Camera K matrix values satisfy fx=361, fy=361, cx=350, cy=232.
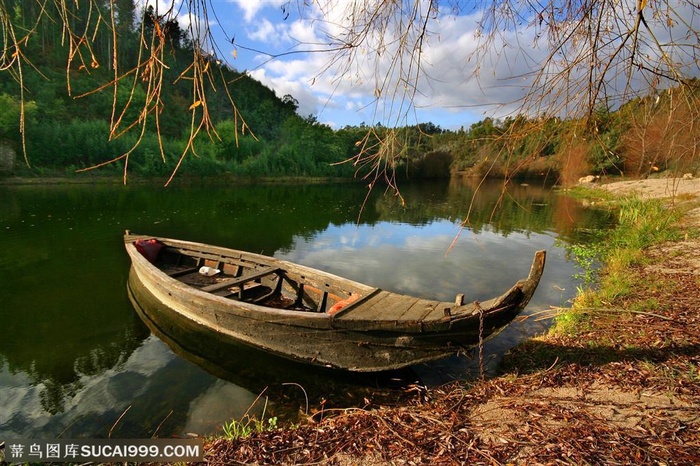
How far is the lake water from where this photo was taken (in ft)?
13.8

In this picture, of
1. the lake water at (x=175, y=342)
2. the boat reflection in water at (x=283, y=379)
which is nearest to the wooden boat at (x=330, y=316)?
the boat reflection in water at (x=283, y=379)

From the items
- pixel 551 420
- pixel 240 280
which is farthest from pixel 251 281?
pixel 551 420

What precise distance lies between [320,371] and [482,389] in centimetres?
214

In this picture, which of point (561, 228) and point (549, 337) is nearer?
point (549, 337)

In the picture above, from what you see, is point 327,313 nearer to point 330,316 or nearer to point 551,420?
point 330,316

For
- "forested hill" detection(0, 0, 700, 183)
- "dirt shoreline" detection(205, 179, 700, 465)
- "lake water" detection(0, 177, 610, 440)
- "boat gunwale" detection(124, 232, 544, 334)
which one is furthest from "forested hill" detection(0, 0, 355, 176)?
"dirt shoreline" detection(205, 179, 700, 465)

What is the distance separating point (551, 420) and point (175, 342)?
523 cm

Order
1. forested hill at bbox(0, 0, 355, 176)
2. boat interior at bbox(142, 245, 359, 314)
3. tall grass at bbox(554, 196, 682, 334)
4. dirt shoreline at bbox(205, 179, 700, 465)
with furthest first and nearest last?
forested hill at bbox(0, 0, 355, 176) → boat interior at bbox(142, 245, 359, 314) → tall grass at bbox(554, 196, 682, 334) → dirt shoreline at bbox(205, 179, 700, 465)

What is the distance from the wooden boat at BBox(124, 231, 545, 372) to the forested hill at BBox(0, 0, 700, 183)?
147 cm

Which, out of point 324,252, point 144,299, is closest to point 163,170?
point 324,252

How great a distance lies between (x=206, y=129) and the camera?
151cm

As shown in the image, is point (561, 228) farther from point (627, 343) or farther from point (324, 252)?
point (627, 343)

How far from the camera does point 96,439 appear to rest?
12.0 ft

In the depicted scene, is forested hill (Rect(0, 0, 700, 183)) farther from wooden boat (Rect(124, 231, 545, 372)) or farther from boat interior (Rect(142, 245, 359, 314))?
boat interior (Rect(142, 245, 359, 314))
